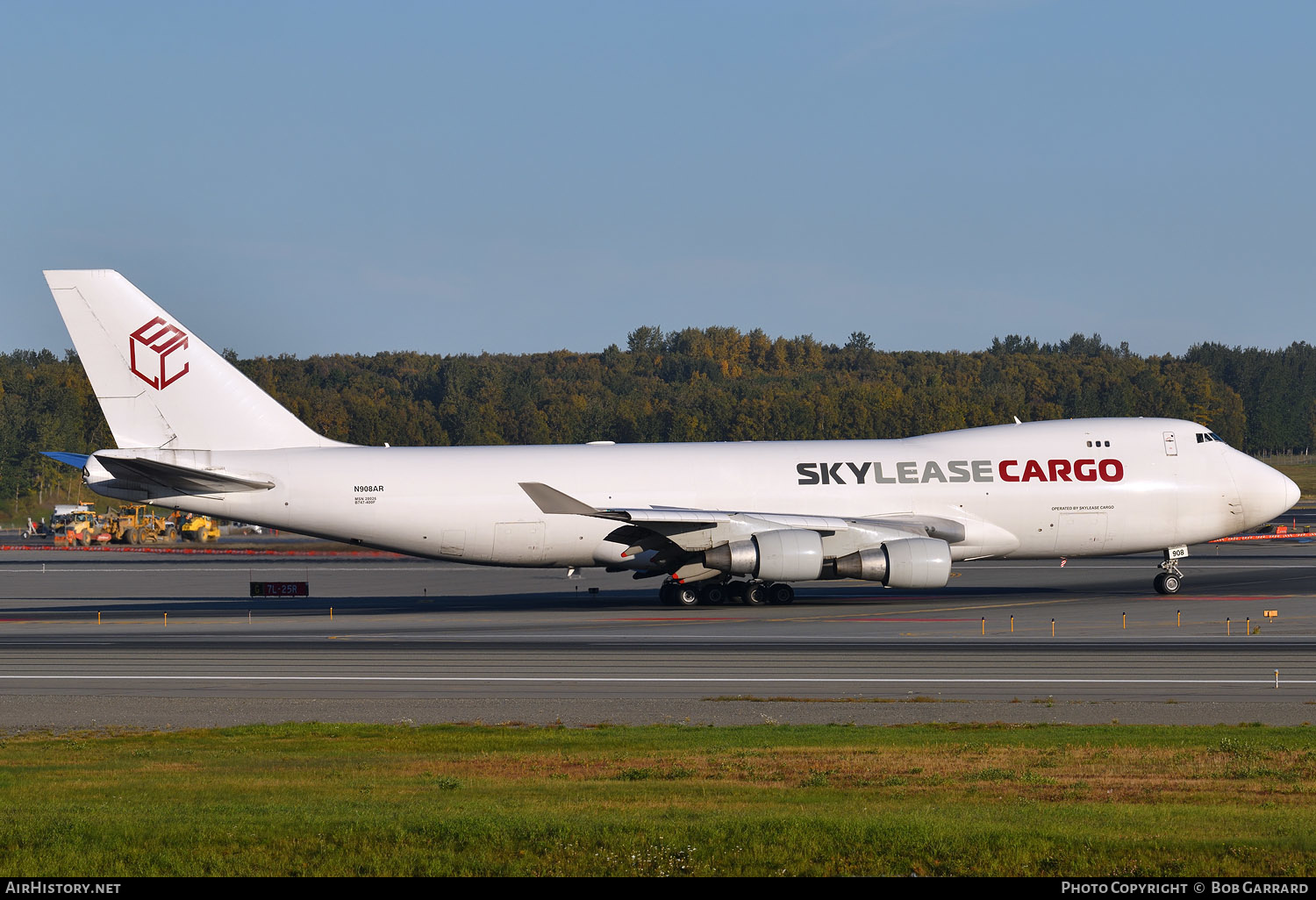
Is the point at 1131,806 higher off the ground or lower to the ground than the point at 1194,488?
lower

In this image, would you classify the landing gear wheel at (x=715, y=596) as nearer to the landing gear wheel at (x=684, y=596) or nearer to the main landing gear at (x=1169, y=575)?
the landing gear wheel at (x=684, y=596)

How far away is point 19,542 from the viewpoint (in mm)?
96812

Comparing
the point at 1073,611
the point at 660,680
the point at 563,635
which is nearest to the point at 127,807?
the point at 660,680

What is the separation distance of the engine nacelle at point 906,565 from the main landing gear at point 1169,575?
809 centimetres

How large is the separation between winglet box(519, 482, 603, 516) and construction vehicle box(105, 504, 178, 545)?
61.2 meters

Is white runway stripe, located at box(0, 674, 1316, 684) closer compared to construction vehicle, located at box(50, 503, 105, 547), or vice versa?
white runway stripe, located at box(0, 674, 1316, 684)

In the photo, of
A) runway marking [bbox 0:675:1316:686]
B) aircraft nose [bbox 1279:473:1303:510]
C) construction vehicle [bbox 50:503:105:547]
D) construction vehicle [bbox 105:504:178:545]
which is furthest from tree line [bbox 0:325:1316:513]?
runway marking [bbox 0:675:1316:686]

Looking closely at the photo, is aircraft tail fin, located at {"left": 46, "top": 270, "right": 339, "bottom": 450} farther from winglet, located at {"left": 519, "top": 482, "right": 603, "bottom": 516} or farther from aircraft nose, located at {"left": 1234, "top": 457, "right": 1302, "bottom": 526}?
aircraft nose, located at {"left": 1234, "top": 457, "right": 1302, "bottom": 526}

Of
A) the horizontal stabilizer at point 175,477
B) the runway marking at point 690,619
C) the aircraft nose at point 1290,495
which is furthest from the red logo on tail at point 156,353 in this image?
the aircraft nose at point 1290,495

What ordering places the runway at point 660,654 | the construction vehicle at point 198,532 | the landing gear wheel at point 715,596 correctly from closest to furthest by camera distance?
the runway at point 660,654
the landing gear wheel at point 715,596
the construction vehicle at point 198,532

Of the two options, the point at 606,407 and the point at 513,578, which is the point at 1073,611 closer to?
the point at 513,578

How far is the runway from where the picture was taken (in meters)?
21.7

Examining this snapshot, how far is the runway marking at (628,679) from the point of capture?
2386 centimetres

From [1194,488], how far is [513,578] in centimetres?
2568
